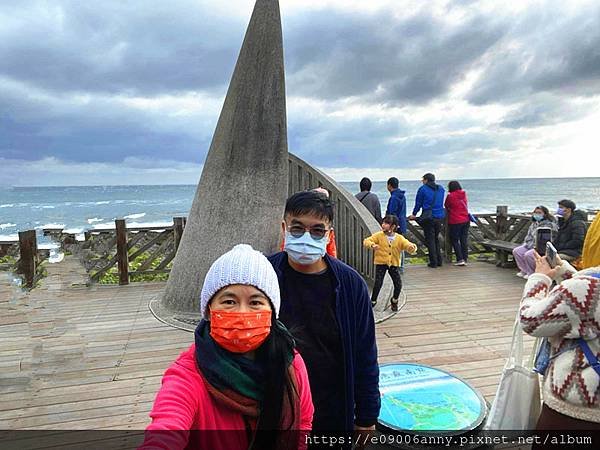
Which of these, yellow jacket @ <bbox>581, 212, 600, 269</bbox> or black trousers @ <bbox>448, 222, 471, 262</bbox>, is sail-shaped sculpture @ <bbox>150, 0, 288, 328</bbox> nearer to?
yellow jacket @ <bbox>581, 212, 600, 269</bbox>

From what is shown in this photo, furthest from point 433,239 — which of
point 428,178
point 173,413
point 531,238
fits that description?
point 173,413

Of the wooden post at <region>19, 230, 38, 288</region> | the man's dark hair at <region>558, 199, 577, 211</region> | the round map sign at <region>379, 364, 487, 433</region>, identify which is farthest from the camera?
the wooden post at <region>19, 230, 38, 288</region>

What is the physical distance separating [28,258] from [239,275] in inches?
309

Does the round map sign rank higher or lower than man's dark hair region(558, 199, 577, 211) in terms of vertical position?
lower

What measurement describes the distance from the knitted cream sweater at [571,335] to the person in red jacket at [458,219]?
7.48m

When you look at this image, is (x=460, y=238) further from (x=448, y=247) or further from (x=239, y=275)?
(x=239, y=275)

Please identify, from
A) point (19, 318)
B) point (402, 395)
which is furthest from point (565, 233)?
point (19, 318)

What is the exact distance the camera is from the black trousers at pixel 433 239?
9000 mm

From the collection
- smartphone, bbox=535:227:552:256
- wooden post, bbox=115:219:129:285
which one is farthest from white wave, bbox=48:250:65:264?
smartphone, bbox=535:227:552:256

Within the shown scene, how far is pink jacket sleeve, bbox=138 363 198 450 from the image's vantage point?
1138 millimetres

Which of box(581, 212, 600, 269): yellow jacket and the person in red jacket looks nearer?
box(581, 212, 600, 269): yellow jacket

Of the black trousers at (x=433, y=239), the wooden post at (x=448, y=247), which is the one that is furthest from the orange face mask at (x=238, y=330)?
the wooden post at (x=448, y=247)

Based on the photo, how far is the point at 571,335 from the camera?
69.8 inches

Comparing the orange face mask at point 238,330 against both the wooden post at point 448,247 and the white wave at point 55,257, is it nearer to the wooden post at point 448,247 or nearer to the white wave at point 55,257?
the wooden post at point 448,247
